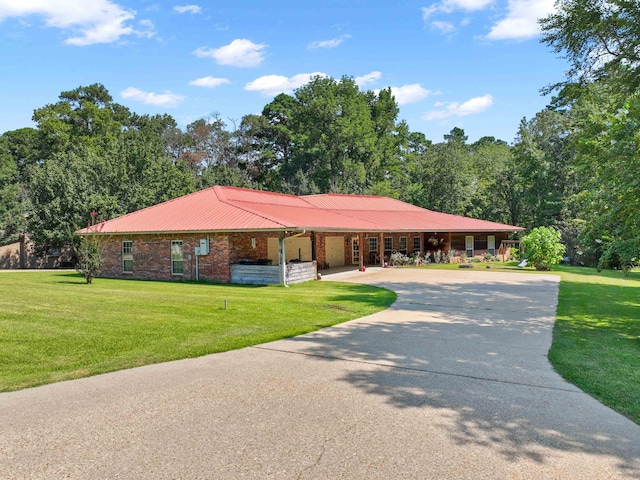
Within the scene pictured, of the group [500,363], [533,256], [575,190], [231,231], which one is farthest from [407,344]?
[575,190]

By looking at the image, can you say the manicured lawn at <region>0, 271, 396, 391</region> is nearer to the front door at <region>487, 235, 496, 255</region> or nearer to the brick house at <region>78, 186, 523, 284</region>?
the brick house at <region>78, 186, 523, 284</region>

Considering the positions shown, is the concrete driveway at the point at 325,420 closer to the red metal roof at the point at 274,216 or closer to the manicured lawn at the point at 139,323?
the manicured lawn at the point at 139,323

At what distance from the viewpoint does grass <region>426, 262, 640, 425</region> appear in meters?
5.18

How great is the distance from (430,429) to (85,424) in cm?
325

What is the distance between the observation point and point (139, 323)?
9.01 m

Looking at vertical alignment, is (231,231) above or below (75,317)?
above

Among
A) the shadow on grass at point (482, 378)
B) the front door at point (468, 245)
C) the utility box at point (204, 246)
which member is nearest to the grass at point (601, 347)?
the shadow on grass at point (482, 378)

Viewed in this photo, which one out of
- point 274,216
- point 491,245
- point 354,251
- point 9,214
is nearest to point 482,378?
point 274,216

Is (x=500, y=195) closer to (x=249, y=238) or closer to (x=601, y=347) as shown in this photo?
(x=249, y=238)

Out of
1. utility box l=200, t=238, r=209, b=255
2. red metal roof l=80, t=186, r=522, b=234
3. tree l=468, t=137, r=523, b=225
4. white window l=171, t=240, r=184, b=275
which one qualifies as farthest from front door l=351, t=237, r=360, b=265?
tree l=468, t=137, r=523, b=225

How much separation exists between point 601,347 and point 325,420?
5802mm

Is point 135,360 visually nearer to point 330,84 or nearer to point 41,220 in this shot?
point 41,220

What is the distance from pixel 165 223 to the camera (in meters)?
20.0

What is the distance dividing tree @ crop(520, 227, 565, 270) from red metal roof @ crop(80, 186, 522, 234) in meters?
5.30
